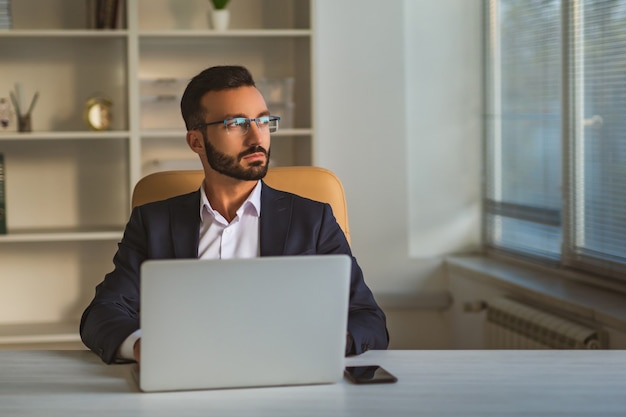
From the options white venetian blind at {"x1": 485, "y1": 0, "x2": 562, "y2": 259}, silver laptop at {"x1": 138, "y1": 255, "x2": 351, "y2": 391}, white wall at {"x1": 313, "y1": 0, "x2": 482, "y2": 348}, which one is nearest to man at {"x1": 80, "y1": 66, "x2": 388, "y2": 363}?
silver laptop at {"x1": 138, "y1": 255, "x2": 351, "y2": 391}

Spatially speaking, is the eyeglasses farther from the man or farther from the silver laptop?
the silver laptop

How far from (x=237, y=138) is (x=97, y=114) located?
166cm

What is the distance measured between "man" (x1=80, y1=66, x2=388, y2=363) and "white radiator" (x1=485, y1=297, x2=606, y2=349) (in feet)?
3.51

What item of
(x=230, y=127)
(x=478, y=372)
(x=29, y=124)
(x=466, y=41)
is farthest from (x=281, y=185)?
(x=466, y=41)

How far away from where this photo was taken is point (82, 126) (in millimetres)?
3830

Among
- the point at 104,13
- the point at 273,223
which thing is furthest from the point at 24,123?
the point at 273,223

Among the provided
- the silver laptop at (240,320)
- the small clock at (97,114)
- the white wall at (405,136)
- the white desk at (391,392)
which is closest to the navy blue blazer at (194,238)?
the white desk at (391,392)

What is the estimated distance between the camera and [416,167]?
159 inches

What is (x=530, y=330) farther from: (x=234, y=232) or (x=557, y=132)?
(x=234, y=232)

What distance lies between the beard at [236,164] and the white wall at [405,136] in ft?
5.81

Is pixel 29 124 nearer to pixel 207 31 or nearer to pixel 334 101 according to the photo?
pixel 207 31

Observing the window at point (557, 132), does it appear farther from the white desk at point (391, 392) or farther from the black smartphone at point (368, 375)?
the black smartphone at point (368, 375)

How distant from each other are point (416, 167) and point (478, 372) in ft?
8.08

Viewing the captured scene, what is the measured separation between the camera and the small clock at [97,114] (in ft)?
12.0
